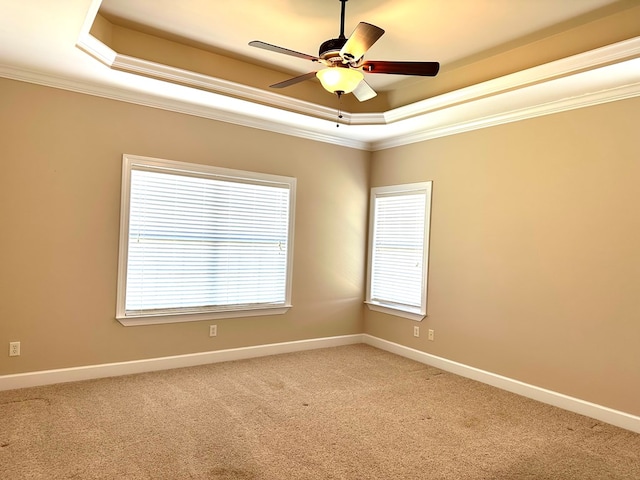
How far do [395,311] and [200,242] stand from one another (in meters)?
2.47

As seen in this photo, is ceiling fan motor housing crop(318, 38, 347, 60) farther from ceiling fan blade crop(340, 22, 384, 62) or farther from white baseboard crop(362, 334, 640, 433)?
white baseboard crop(362, 334, 640, 433)

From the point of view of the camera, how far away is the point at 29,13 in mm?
2678

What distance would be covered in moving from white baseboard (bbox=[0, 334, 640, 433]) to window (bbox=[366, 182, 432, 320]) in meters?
0.52

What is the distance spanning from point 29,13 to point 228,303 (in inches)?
120

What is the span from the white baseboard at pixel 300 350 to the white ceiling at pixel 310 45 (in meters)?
2.35

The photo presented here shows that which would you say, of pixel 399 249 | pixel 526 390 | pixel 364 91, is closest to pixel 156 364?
pixel 399 249

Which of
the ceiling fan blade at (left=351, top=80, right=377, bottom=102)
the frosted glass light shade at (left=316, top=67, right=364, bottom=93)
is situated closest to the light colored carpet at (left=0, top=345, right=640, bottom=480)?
the frosted glass light shade at (left=316, top=67, right=364, bottom=93)

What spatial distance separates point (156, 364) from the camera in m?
4.32

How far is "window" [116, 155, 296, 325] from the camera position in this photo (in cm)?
419

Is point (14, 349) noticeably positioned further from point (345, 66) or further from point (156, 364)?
point (345, 66)

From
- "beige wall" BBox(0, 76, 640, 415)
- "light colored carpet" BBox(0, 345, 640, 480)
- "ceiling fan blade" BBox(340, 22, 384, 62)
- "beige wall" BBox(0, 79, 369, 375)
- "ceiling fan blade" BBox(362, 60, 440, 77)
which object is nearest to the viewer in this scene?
"ceiling fan blade" BBox(340, 22, 384, 62)

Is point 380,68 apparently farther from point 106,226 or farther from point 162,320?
point 162,320

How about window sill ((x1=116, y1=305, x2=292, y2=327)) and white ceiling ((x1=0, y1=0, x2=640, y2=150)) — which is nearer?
white ceiling ((x1=0, y1=0, x2=640, y2=150))

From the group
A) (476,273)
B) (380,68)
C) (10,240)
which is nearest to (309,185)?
(476,273)
